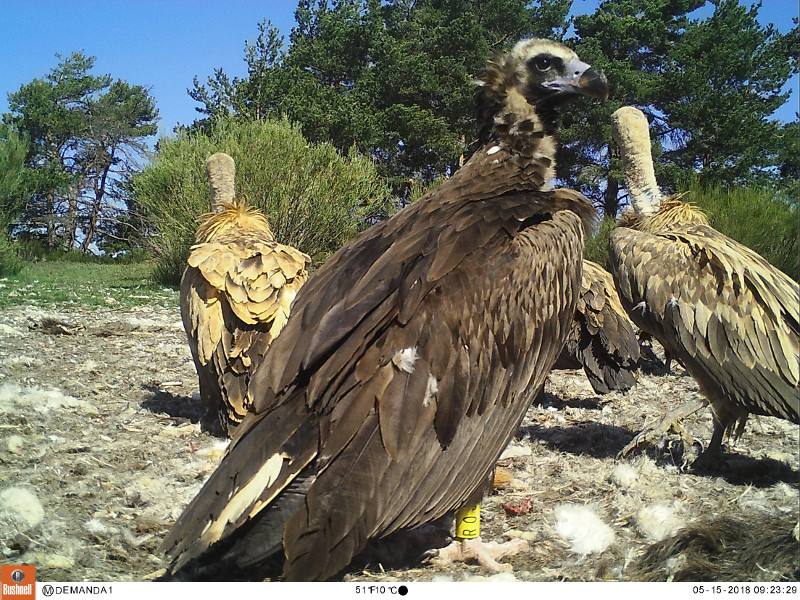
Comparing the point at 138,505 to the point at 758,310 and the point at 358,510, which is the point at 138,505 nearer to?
the point at 358,510

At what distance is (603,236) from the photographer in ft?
16.3

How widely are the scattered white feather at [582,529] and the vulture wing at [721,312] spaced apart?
1186 mm

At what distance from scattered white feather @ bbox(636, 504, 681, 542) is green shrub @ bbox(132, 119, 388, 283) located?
20.9 ft

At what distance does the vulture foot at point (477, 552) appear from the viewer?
7.73ft

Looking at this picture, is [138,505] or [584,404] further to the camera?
[584,404]

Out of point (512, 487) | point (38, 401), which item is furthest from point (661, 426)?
point (38, 401)

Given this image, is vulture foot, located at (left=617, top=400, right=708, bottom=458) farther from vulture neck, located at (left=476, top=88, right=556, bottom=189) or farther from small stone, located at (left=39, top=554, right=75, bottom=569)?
small stone, located at (left=39, top=554, right=75, bottom=569)

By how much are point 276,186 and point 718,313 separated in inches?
328

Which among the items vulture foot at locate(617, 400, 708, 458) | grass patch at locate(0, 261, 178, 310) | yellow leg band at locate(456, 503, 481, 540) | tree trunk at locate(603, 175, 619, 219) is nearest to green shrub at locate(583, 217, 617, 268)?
tree trunk at locate(603, 175, 619, 219)

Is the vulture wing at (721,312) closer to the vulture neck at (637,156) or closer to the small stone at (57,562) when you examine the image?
the vulture neck at (637,156)

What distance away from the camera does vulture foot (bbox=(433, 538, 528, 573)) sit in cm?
236
